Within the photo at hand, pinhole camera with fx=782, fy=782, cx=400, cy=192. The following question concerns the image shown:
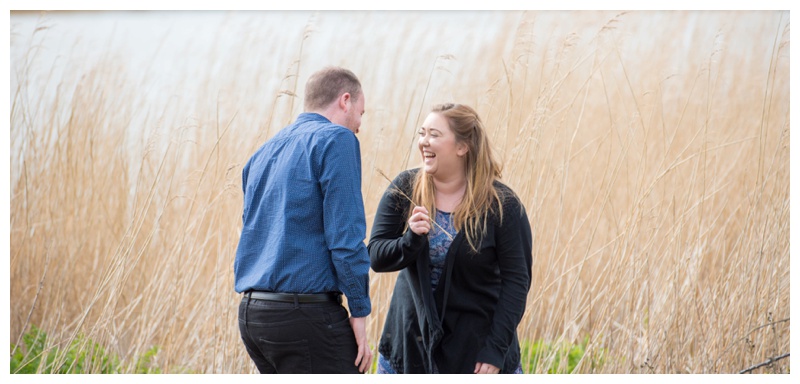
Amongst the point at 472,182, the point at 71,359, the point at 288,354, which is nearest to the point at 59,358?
the point at 71,359

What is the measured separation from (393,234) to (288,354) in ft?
1.38

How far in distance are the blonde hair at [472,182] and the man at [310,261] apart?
0.24m

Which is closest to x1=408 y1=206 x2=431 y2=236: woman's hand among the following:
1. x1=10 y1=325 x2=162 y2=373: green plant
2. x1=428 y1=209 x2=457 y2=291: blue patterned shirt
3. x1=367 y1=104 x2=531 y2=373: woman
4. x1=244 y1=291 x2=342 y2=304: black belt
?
x1=367 y1=104 x2=531 y2=373: woman

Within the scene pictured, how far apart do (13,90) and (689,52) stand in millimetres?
3366

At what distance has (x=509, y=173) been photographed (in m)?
3.02

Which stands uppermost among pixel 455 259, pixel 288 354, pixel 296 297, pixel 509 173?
pixel 509 173

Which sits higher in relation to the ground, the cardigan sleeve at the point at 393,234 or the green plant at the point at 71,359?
the cardigan sleeve at the point at 393,234

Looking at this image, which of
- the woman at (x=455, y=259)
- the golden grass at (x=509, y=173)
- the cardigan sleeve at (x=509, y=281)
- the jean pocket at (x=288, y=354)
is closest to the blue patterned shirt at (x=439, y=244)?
the woman at (x=455, y=259)

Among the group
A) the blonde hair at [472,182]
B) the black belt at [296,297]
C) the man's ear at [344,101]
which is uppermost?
the man's ear at [344,101]

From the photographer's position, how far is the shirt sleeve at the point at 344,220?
1.78m

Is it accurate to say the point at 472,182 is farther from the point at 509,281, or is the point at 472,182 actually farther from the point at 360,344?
the point at 360,344

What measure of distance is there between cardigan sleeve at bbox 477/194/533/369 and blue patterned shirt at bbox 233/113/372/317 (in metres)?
0.33

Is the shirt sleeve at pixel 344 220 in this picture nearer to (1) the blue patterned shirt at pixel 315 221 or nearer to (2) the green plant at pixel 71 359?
(1) the blue patterned shirt at pixel 315 221

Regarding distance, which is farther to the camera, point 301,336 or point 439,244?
point 439,244
